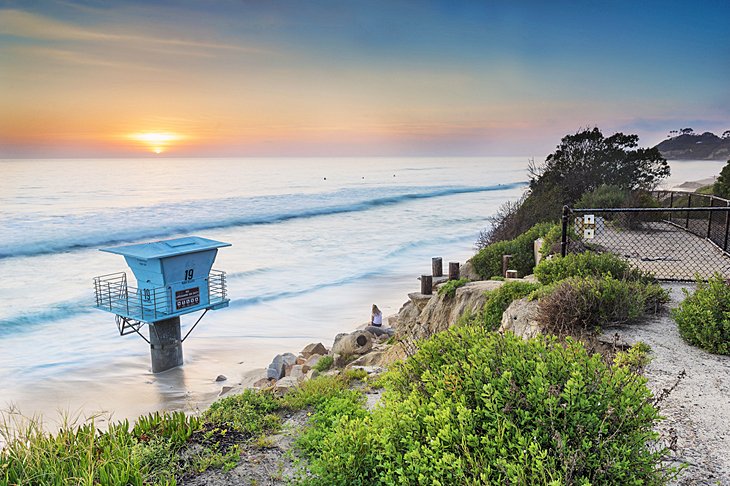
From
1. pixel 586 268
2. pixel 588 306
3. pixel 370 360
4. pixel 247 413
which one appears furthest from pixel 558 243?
pixel 247 413

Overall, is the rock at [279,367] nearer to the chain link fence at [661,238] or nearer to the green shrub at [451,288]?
the green shrub at [451,288]

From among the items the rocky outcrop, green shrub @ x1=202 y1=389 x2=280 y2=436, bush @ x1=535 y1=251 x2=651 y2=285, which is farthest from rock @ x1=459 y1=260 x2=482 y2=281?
green shrub @ x1=202 y1=389 x2=280 y2=436

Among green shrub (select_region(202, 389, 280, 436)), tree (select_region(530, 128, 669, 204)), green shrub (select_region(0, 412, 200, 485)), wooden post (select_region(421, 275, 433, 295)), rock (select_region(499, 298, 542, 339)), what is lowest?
wooden post (select_region(421, 275, 433, 295))

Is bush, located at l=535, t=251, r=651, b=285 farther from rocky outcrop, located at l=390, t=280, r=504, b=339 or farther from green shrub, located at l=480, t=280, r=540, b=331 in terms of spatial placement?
rocky outcrop, located at l=390, t=280, r=504, b=339

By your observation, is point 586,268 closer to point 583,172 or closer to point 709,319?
point 709,319

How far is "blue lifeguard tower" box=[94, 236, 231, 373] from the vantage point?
15250 mm

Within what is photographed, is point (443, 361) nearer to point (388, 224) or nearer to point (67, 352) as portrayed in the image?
point (67, 352)

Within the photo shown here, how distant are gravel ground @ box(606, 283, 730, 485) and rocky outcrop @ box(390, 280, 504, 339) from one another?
13.8 ft

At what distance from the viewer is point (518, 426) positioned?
367 centimetres

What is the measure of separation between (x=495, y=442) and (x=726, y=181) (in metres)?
23.4

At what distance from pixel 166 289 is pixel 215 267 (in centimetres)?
1776

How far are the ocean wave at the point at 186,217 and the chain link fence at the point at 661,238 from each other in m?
36.5

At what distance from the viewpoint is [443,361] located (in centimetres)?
483

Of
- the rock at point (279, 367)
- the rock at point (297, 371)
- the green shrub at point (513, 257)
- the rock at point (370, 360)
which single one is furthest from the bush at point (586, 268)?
the rock at point (279, 367)
